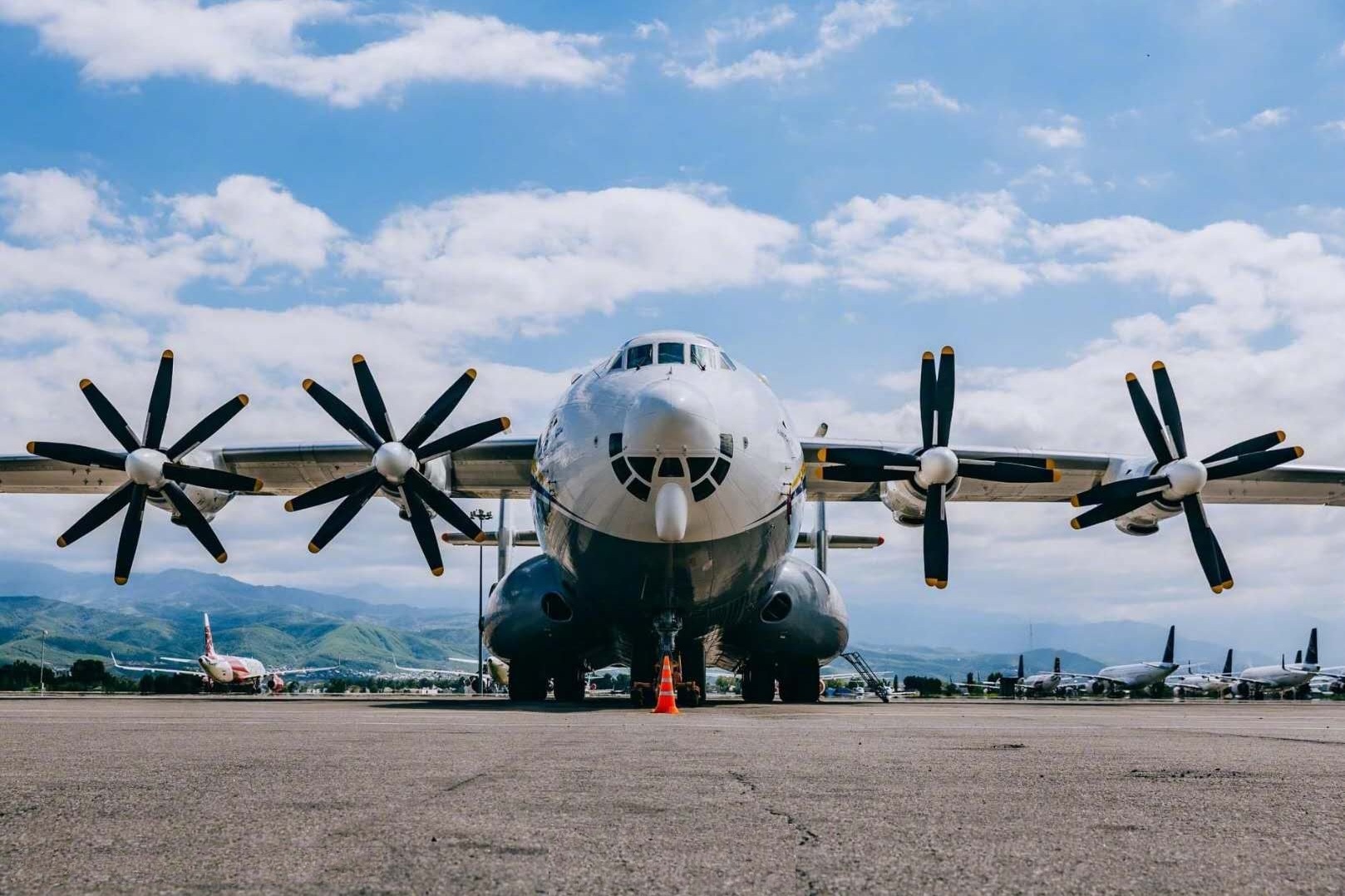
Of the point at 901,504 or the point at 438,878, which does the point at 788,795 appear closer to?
the point at 438,878

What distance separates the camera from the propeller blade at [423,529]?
19609 millimetres

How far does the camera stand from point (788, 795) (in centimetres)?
470

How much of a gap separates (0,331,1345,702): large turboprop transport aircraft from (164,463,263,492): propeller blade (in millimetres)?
35

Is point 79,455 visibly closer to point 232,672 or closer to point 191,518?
point 191,518

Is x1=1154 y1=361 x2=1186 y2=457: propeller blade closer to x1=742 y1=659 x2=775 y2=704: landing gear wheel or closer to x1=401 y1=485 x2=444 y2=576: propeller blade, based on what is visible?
x1=742 y1=659 x2=775 y2=704: landing gear wheel

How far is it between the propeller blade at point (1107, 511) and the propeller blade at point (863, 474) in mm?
4062

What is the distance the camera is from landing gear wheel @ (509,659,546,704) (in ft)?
66.8

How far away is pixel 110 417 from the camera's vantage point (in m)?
21.2

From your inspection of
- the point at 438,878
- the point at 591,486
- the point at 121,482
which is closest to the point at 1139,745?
the point at 438,878

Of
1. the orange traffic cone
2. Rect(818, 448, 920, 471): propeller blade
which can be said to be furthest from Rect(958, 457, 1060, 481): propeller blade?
the orange traffic cone

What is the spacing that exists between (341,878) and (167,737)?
5.75 m

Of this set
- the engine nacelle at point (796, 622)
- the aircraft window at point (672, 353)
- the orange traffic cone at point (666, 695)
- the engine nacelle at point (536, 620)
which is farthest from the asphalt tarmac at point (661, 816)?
the engine nacelle at point (796, 622)

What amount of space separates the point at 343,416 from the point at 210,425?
9.39ft

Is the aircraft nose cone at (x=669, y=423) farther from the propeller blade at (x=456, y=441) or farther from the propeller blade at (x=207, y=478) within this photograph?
the propeller blade at (x=207, y=478)
